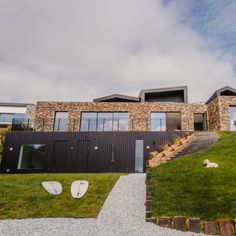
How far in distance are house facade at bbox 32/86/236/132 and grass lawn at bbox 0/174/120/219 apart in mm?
11871

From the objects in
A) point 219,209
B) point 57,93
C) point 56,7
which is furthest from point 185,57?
point 57,93

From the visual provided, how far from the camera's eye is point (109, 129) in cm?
2175

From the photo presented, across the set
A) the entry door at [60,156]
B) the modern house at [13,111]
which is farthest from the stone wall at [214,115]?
the modern house at [13,111]

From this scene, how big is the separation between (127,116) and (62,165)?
7279mm

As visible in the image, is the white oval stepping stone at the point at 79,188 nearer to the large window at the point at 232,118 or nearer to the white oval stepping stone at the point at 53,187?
the white oval stepping stone at the point at 53,187

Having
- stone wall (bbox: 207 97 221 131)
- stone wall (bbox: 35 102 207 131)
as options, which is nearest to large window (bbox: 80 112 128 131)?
stone wall (bbox: 35 102 207 131)

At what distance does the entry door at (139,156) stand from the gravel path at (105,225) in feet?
32.0

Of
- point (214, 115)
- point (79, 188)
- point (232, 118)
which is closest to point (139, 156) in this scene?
point (214, 115)

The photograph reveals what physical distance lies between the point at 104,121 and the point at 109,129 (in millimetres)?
1094

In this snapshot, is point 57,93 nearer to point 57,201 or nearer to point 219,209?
point 57,201

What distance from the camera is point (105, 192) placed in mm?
9727

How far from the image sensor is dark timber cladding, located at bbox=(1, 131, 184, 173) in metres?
18.8

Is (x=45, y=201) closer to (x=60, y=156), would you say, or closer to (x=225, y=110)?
(x=60, y=156)

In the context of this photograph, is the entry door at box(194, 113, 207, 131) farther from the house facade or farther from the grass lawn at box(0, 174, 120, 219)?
the grass lawn at box(0, 174, 120, 219)
